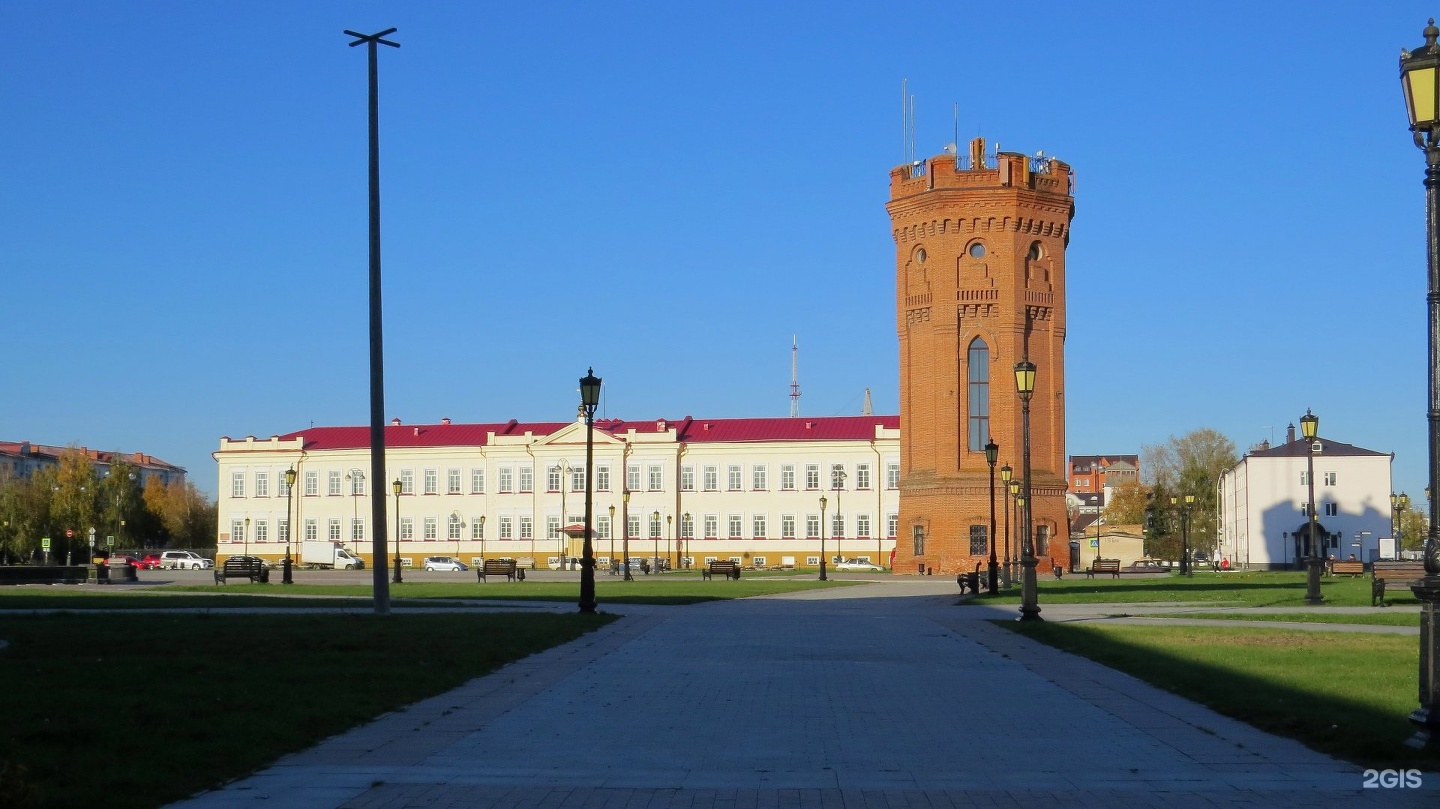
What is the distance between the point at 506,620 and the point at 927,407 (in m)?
47.1

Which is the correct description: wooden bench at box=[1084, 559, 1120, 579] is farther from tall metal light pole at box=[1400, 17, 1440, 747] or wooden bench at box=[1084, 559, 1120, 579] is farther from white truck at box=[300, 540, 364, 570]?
tall metal light pole at box=[1400, 17, 1440, 747]

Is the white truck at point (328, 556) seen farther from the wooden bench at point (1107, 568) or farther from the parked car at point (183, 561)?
the wooden bench at point (1107, 568)

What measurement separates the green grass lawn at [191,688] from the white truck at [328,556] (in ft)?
258

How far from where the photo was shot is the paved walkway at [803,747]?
8727 millimetres

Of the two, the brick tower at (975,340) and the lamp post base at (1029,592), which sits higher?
the brick tower at (975,340)

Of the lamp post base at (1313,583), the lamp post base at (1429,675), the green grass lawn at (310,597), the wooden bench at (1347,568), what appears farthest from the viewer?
the wooden bench at (1347,568)

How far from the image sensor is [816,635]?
79.9 feet

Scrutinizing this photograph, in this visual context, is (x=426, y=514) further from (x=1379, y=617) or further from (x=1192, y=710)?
(x=1192, y=710)

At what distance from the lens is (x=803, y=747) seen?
10828mm

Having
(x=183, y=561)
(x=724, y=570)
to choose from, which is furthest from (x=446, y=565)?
(x=724, y=570)

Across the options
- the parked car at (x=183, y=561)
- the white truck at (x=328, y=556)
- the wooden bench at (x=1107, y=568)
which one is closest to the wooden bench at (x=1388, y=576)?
the wooden bench at (x=1107, y=568)

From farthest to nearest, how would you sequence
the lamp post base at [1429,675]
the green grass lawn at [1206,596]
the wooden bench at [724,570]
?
the wooden bench at [724,570] < the green grass lawn at [1206,596] < the lamp post base at [1429,675]

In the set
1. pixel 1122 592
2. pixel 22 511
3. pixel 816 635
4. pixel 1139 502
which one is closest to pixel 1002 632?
pixel 816 635

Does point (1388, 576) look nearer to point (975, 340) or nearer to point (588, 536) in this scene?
point (588, 536)
